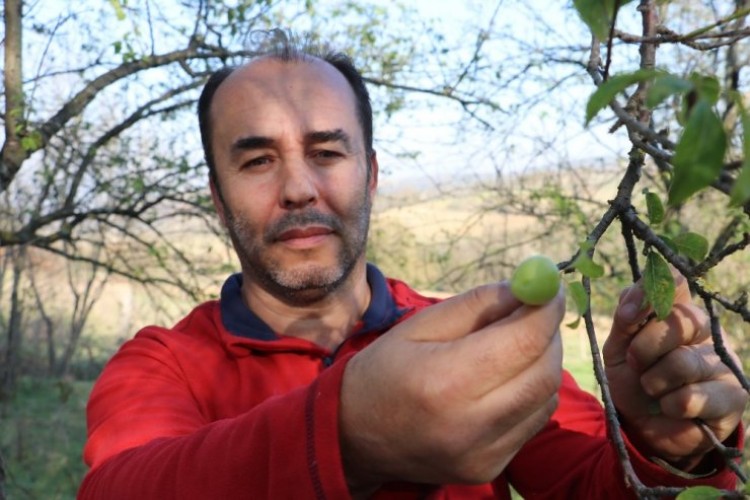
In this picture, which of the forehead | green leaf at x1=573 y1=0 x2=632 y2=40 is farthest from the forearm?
the forehead

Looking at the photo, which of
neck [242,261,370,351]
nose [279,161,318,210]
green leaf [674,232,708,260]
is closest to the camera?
green leaf [674,232,708,260]

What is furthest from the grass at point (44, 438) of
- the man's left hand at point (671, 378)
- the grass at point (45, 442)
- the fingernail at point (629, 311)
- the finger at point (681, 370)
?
the fingernail at point (629, 311)

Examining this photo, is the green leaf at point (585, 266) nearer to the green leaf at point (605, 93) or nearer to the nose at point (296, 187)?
the green leaf at point (605, 93)

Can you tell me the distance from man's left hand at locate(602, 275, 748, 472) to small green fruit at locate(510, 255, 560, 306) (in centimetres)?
44

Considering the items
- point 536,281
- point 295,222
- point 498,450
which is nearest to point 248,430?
point 498,450

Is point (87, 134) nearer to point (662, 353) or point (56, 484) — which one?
point (56, 484)

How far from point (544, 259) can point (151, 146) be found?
6.20 m

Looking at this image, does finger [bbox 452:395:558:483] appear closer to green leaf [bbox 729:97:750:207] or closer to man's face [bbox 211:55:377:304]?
green leaf [bbox 729:97:750:207]

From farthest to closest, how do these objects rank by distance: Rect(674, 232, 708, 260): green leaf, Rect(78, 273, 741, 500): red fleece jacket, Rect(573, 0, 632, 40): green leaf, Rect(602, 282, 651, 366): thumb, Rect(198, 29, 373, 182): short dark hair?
1. Rect(198, 29, 373, 182): short dark hair
2. Rect(602, 282, 651, 366): thumb
3. Rect(674, 232, 708, 260): green leaf
4. Rect(78, 273, 741, 500): red fleece jacket
5. Rect(573, 0, 632, 40): green leaf

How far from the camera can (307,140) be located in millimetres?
2178

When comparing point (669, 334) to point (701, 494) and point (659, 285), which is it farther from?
point (701, 494)

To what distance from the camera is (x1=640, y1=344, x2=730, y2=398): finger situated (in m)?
1.30

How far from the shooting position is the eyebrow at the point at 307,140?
2.15 m

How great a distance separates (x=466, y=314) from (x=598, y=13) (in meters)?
0.36
